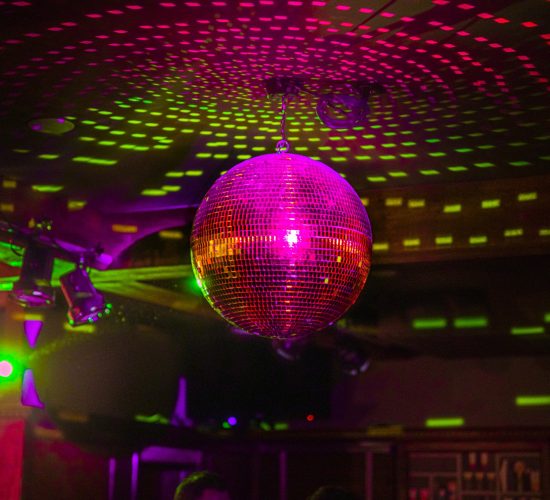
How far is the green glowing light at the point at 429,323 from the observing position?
22.4 feet

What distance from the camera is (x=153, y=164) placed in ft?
12.4

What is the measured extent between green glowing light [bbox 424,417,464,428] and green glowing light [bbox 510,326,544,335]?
93cm

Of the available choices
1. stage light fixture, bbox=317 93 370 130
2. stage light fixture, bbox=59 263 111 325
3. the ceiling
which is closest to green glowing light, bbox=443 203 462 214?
the ceiling

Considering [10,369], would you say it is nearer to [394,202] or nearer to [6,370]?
[6,370]

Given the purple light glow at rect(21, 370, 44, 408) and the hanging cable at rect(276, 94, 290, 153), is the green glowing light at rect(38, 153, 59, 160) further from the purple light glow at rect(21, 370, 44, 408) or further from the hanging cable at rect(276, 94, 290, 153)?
the purple light glow at rect(21, 370, 44, 408)

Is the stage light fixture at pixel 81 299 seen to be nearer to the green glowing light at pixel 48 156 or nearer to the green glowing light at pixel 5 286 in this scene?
the green glowing light at pixel 48 156

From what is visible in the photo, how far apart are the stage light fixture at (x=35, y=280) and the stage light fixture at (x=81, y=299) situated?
114mm

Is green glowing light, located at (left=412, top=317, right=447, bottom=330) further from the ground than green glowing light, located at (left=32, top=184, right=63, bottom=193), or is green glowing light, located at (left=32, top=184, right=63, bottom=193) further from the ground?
green glowing light, located at (left=32, top=184, right=63, bottom=193)

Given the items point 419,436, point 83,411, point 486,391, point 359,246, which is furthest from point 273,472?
point 359,246

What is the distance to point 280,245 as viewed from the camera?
2.37 m

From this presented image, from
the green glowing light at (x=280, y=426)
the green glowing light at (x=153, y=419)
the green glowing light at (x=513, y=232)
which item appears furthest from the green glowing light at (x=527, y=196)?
the green glowing light at (x=280, y=426)

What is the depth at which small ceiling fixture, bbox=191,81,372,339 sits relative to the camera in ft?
7.82

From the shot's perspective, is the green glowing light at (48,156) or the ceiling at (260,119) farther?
the green glowing light at (48,156)

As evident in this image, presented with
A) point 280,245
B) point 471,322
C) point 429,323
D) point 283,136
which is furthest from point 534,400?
point 280,245
